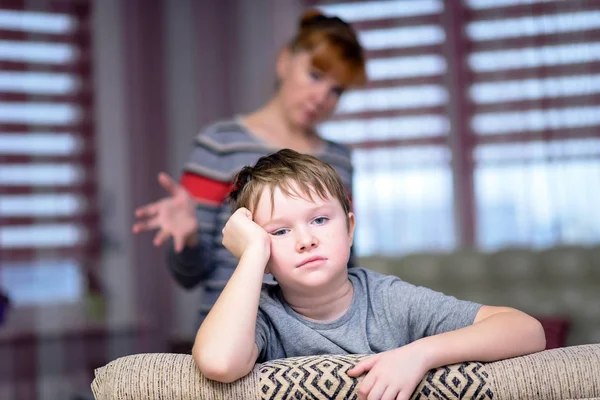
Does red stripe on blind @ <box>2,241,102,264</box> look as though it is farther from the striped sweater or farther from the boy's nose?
the boy's nose

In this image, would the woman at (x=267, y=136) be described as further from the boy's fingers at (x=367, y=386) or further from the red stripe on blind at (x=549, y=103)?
the red stripe on blind at (x=549, y=103)

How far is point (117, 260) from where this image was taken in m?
4.36

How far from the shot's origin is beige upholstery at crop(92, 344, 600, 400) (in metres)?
0.95

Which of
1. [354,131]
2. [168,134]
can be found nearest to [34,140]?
[168,134]

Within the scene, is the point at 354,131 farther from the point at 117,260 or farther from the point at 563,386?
the point at 563,386

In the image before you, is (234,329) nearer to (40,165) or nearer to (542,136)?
→ (40,165)

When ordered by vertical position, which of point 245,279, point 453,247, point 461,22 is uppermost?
point 461,22

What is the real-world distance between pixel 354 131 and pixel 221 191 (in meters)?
3.02

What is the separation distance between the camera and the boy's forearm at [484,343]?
3.20ft

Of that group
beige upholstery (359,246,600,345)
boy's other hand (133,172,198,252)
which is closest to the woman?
boy's other hand (133,172,198,252)

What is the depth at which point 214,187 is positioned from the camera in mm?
1815

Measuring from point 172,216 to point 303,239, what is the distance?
488 millimetres

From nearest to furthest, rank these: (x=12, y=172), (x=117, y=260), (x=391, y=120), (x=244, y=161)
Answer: (x=244, y=161), (x=12, y=172), (x=117, y=260), (x=391, y=120)

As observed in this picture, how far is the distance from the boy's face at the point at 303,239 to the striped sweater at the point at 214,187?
651 millimetres
